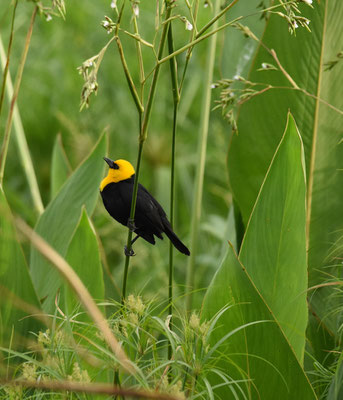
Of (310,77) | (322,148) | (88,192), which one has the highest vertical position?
(310,77)

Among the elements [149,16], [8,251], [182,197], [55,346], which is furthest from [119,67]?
[55,346]

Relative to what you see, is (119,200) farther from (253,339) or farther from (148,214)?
(253,339)

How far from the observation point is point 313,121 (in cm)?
148

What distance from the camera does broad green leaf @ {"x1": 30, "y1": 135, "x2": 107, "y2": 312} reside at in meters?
1.58

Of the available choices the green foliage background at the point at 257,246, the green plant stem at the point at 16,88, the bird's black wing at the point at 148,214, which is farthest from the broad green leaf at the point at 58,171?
the bird's black wing at the point at 148,214

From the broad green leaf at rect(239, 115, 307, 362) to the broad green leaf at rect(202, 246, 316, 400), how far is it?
0.06m

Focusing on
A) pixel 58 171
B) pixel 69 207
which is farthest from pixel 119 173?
pixel 58 171

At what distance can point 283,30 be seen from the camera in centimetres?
144

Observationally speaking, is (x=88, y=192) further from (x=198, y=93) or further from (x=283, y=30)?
(x=198, y=93)

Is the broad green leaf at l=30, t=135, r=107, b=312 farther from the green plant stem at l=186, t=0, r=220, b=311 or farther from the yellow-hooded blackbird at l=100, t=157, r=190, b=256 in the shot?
the yellow-hooded blackbird at l=100, t=157, r=190, b=256

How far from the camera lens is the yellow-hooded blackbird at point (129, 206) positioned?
96 centimetres

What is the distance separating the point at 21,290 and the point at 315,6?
88cm

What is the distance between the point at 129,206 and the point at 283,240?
0.31 m

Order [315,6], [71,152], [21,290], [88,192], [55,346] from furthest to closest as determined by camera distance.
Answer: [71,152] < [88,192] < [315,6] < [21,290] < [55,346]
